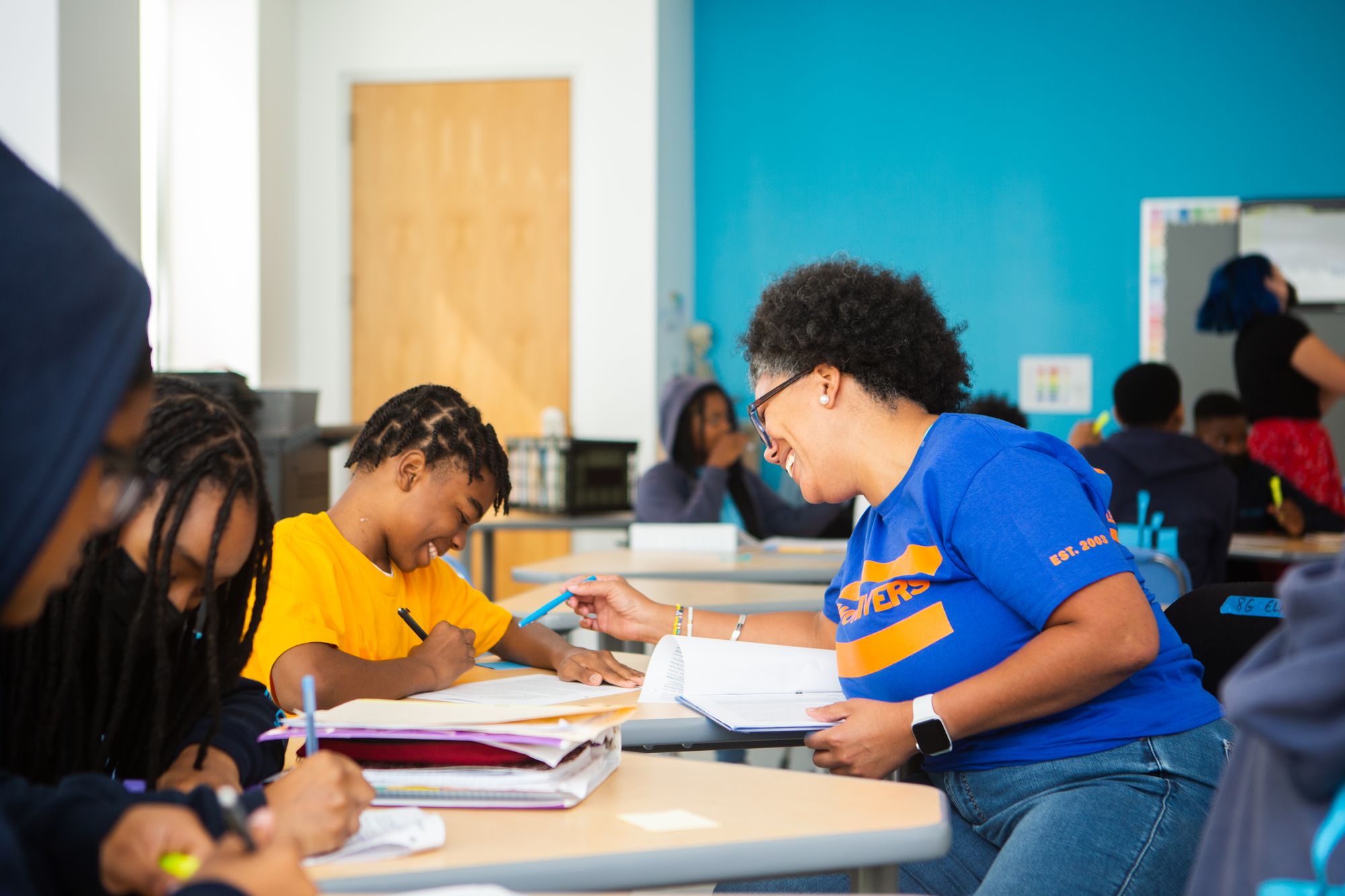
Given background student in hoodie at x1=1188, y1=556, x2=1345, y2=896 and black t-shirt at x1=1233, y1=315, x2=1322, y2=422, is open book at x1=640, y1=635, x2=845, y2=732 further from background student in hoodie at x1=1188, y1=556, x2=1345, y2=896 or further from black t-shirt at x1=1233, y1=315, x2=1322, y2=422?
black t-shirt at x1=1233, y1=315, x2=1322, y2=422

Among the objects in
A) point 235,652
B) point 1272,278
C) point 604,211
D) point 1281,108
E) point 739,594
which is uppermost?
point 1281,108

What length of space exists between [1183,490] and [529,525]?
226 centimetres

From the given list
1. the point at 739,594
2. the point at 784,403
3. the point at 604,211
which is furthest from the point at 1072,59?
the point at 784,403

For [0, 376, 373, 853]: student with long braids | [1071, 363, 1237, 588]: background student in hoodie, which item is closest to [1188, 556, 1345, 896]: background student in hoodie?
[0, 376, 373, 853]: student with long braids

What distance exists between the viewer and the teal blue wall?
5.61 meters

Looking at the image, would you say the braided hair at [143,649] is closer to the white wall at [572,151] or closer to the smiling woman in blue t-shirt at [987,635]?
the smiling woman in blue t-shirt at [987,635]

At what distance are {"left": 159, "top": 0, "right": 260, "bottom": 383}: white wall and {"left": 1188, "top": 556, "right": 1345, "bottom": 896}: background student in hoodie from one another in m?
4.58

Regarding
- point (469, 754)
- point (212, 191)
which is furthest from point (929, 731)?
point (212, 191)

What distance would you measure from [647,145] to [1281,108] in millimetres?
2984

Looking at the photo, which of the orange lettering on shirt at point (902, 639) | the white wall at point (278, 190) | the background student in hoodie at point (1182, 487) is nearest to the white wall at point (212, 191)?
the white wall at point (278, 190)

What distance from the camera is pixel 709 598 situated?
2504 millimetres

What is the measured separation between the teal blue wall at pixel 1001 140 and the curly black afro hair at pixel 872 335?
161 inches

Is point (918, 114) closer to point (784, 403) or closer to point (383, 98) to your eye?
point (383, 98)

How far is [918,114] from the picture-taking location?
587cm
